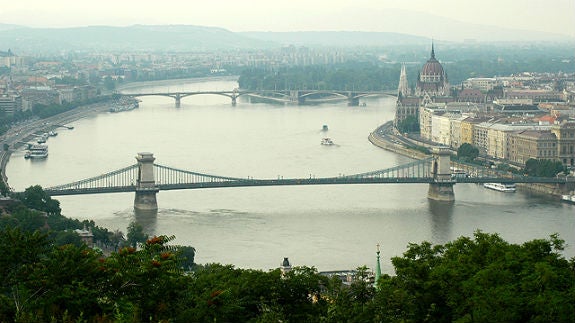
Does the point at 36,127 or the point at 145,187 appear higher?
the point at 145,187

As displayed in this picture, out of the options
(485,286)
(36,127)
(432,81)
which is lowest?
(36,127)

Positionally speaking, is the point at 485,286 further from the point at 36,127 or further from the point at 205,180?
the point at 36,127

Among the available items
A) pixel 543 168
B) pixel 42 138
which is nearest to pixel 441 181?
pixel 543 168

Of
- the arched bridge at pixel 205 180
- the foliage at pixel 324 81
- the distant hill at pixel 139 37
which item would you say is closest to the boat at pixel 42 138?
the arched bridge at pixel 205 180

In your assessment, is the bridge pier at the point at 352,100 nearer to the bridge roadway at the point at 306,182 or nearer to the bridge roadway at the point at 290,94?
the bridge roadway at the point at 290,94

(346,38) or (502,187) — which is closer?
(502,187)

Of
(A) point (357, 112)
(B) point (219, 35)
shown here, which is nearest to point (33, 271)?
(A) point (357, 112)

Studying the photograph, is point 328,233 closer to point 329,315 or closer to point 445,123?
point 329,315

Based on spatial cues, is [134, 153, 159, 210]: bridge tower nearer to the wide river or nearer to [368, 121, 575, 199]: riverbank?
the wide river
